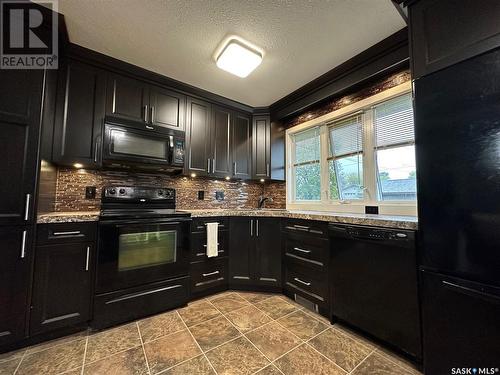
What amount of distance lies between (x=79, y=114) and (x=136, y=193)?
2.98 ft

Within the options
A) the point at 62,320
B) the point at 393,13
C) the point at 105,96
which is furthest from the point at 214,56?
the point at 62,320

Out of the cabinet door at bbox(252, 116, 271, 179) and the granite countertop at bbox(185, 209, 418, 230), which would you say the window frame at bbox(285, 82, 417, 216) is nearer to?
the granite countertop at bbox(185, 209, 418, 230)

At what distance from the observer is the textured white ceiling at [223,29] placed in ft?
5.09

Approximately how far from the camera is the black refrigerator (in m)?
1.05

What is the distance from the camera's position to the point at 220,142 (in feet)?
9.56

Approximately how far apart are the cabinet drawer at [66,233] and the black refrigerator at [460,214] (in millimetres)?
2454

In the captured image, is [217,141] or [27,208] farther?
[217,141]

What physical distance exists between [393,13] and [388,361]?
253 cm

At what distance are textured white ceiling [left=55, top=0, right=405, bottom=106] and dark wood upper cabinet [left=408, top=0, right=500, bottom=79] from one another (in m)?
0.35

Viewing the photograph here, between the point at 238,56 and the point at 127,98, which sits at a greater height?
the point at 238,56

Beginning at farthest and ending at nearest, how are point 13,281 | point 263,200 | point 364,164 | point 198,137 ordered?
point 263,200 < point 198,137 < point 364,164 < point 13,281

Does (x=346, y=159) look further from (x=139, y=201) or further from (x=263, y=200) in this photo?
(x=139, y=201)

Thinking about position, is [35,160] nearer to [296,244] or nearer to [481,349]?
[296,244]

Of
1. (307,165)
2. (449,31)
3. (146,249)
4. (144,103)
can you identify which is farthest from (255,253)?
(449,31)
